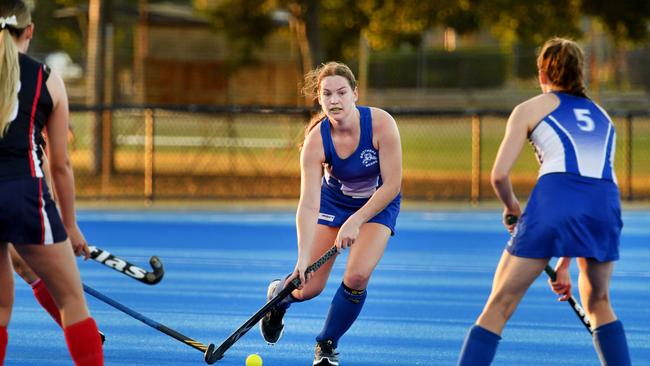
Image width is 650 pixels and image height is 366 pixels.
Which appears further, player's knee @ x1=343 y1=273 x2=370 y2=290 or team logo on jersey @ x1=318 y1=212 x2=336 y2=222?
team logo on jersey @ x1=318 y1=212 x2=336 y2=222

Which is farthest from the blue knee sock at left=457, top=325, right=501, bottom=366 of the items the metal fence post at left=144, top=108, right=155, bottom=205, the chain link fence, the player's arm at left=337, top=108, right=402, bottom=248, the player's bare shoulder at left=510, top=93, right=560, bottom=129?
the metal fence post at left=144, top=108, right=155, bottom=205

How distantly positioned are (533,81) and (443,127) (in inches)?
265

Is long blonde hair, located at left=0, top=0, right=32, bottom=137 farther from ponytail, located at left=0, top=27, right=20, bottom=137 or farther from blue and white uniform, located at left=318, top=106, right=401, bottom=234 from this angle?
blue and white uniform, located at left=318, top=106, right=401, bottom=234

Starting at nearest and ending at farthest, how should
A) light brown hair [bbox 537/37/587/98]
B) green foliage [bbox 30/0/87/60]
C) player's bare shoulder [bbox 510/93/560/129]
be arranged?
player's bare shoulder [bbox 510/93/560/129], light brown hair [bbox 537/37/587/98], green foliage [bbox 30/0/87/60]

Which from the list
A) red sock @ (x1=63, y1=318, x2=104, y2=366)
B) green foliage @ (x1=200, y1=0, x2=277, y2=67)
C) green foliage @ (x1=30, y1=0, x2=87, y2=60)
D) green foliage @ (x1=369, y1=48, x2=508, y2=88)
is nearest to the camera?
red sock @ (x1=63, y1=318, x2=104, y2=366)

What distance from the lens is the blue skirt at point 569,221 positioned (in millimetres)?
4793

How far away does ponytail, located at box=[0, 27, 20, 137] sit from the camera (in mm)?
4445

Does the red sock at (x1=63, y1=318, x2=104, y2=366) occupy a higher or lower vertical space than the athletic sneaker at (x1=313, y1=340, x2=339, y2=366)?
higher

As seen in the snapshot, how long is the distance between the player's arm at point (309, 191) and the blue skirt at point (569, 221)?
1.47 meters

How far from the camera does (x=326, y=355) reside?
630 cm

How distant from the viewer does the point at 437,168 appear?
23.0m

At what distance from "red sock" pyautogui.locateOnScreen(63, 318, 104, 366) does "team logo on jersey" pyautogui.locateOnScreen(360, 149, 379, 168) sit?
1.99 m

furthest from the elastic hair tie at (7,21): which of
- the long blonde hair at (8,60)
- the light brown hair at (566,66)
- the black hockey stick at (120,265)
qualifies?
the light brown hair at (566,66)

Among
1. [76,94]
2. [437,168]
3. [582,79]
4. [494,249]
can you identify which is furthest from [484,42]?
[582,79]
